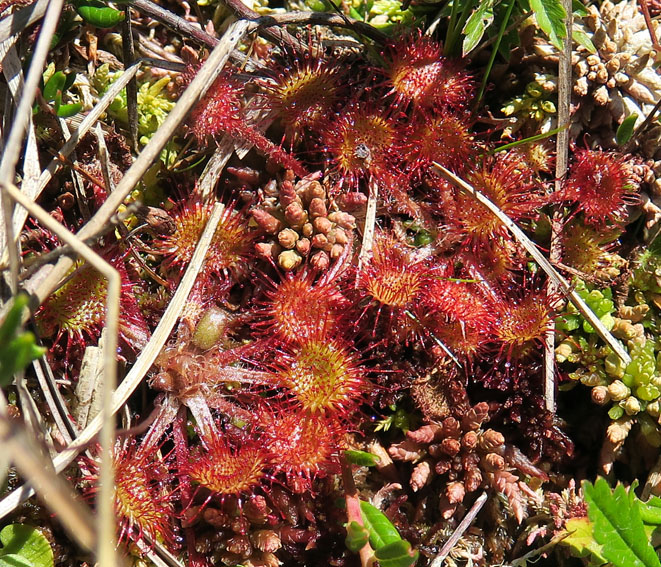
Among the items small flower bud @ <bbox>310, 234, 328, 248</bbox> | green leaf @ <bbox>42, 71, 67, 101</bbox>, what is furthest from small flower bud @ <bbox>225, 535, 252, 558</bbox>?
green leaf @ <bbox>42, 71, 67, 101</bbox>

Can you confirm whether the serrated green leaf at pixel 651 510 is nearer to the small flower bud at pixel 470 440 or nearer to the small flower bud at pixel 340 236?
the small flower bud at pixel 470 440

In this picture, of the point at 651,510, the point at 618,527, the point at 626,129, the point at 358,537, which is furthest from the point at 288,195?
the point at 651,510

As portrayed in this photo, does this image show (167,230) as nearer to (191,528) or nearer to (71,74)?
(71,74)

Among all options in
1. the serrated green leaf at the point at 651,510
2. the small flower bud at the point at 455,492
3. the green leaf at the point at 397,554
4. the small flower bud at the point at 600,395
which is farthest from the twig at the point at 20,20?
the serrated green leaf at the point at 651,510

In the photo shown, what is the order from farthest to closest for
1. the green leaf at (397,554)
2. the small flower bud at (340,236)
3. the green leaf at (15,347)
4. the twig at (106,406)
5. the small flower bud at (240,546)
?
1. the small flower bud at (340,236)
2. the small flower bud at (240,546)
3. the green leaf at (397,554)
4. the green leaf at (15,347)
5. the twig at (106,406)

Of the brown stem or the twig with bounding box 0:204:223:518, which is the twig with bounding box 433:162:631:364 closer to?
the twig with bounding box 0:204:223:518

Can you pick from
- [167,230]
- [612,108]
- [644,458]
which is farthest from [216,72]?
[644,458]

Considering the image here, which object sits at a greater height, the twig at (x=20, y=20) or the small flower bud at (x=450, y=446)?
the twig at (x=20, y=20)
